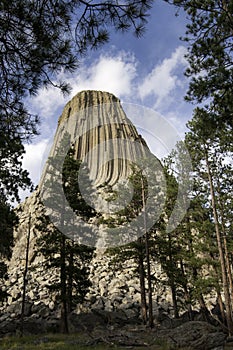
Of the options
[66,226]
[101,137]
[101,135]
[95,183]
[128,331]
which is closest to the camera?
[128,331]

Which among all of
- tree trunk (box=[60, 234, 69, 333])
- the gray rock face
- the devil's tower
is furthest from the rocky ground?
the devil's tower

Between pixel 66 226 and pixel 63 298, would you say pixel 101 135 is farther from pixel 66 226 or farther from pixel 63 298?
pixel 63 298

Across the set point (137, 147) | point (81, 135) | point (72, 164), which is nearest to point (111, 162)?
point (137, 147)

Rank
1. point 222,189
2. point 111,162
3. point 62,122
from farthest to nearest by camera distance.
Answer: point 62,122 → point 111,162 → point 222,189

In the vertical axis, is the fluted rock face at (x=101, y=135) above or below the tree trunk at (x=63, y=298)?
above

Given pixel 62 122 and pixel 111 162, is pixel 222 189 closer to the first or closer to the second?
pixel 111 162

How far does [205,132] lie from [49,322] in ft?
58.2

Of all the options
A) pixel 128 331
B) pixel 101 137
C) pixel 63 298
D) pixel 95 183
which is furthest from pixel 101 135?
pixel 128 331

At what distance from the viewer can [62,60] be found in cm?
648

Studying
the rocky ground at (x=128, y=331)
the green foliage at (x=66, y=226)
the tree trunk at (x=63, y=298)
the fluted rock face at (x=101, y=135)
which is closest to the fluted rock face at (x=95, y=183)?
the fluted rock face at (x=101, y=135)

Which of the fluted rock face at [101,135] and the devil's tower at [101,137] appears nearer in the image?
the devil's tower at [101,137]

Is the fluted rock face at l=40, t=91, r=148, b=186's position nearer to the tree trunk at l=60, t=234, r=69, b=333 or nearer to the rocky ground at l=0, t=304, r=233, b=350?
the rocky ground at l=0, t=304, r=233, b=350

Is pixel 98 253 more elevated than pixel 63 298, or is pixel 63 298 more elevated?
pixel 98 253

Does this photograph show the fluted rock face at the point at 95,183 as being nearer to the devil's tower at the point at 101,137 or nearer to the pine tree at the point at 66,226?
the devil's tower at the point at 101,137
